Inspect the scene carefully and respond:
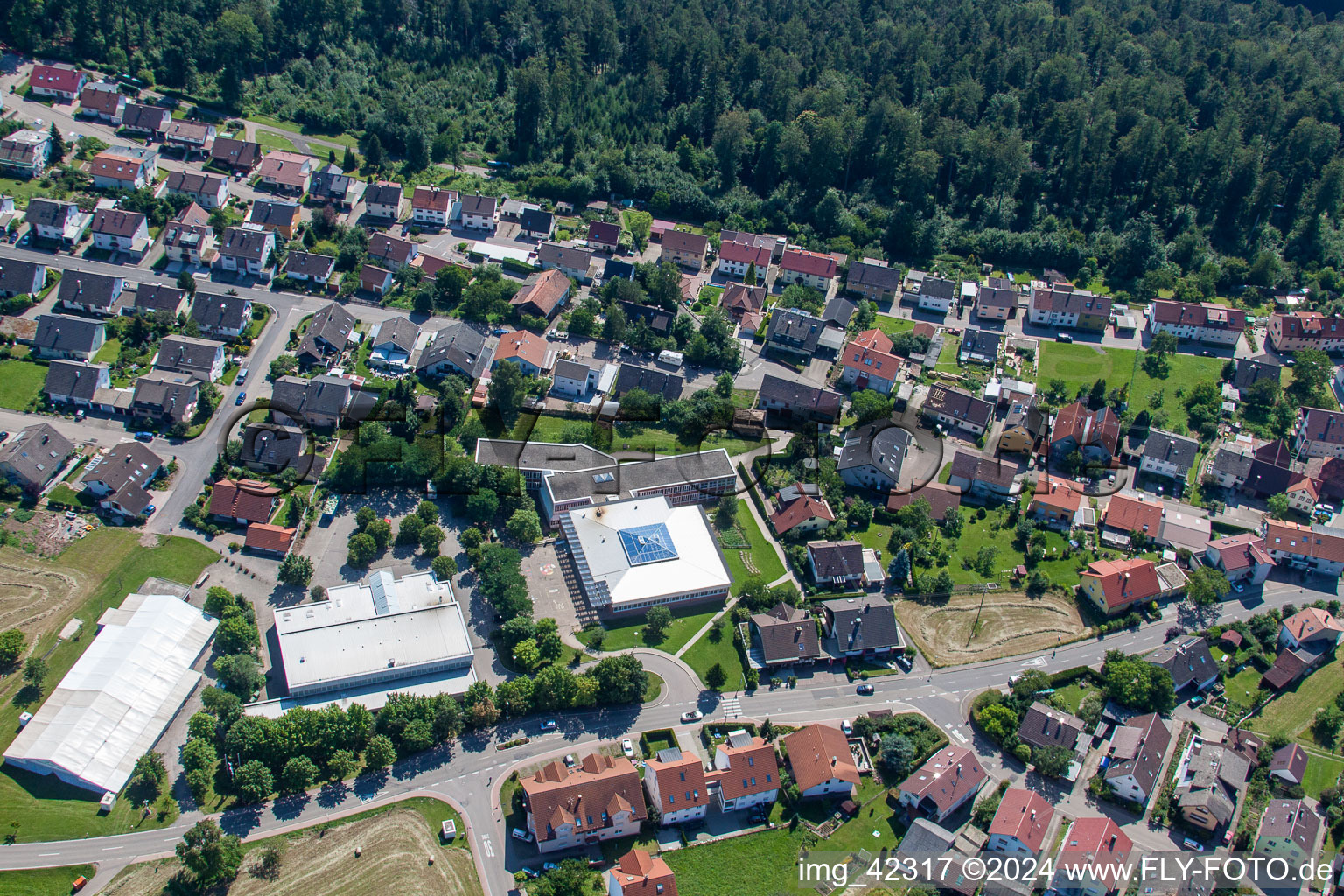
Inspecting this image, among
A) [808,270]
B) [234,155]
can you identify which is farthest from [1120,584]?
[234,155]

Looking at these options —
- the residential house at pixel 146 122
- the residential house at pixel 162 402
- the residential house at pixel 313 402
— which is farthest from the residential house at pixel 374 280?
the residential house at pixel 146 122

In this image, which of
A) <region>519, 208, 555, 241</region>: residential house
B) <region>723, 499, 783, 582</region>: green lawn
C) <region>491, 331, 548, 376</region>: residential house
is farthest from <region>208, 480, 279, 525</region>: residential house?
<region>519, 208, 555, 241</region>: residential house

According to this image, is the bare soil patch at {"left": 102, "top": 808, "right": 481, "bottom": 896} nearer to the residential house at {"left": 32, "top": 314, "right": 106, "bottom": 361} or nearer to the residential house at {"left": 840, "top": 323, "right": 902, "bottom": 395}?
the residential house at {"left": 32, "top": 314, "right": 106, "bottom": 361}

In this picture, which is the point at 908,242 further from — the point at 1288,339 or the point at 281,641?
the point at 281,641

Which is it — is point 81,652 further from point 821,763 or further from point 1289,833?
point 1289,833

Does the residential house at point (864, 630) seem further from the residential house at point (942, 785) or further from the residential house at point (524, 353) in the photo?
the residential house at point (524, 353)
